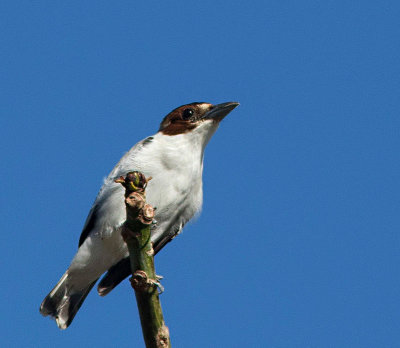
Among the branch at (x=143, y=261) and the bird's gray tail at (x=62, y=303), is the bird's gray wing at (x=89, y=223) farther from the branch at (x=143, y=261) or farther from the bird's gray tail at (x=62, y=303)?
the branch at (x=143, y=261)

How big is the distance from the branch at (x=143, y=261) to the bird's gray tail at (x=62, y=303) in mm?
3273

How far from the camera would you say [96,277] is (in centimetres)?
844

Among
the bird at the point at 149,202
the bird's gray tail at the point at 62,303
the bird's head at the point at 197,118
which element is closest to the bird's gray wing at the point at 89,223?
the bird at the point at 149,202

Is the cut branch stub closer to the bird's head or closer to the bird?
the bird

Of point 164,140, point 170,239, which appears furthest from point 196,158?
point 170,239

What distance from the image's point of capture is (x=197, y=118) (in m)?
8.67

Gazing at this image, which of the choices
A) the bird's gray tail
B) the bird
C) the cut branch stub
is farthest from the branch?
the bird's gray tail

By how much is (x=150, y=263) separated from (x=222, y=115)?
3.69 metres

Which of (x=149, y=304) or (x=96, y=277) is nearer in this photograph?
(x=149, y=304)

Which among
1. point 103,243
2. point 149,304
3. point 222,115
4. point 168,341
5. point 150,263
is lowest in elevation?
point 168,341

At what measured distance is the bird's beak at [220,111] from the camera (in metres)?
8.59

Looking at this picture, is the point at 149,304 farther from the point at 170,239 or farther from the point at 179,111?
the point at 179,111

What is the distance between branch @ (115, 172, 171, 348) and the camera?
5086mm

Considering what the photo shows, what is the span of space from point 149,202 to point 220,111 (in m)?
1.72
